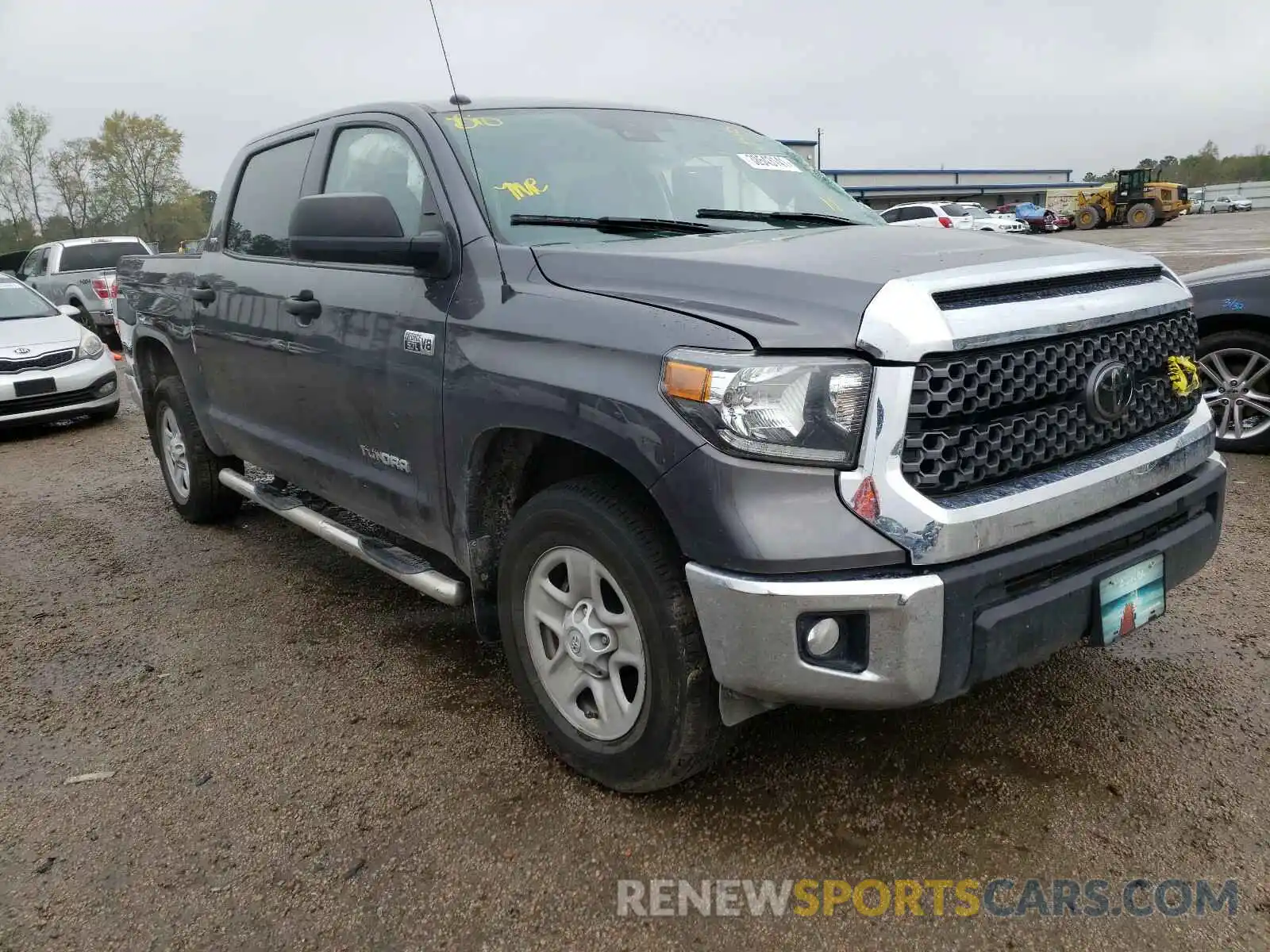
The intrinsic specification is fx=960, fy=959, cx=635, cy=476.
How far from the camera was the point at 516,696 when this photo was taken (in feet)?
10.6

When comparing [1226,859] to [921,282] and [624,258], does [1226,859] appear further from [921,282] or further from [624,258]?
[624,258]

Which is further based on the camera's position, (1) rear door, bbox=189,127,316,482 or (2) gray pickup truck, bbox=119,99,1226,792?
(1) rear door, bbox=189,127,316,482

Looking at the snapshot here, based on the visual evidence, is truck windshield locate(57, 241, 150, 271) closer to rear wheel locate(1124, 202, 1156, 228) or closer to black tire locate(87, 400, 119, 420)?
black tire locate(87, 400, 119, 420)

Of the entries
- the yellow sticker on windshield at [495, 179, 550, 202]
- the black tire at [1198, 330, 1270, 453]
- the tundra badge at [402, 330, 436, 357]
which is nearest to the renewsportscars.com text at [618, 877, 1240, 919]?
the tundra badge at [402, 330, 436, 357]

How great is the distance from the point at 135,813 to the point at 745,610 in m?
1.85

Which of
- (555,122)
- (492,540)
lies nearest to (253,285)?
(555,122)

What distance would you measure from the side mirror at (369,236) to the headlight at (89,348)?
7.44 metres

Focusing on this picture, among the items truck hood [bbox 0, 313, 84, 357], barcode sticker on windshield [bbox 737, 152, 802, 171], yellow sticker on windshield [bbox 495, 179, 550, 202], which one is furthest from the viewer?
truck hood [bbox 0, 313, 84, 357]

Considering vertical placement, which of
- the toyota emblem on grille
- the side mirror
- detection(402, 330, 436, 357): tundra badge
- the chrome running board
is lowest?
the chrome running board

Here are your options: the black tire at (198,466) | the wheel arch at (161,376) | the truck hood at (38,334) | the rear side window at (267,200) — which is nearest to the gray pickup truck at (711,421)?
the rear side window at (267,200)

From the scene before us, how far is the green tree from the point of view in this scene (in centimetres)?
5450

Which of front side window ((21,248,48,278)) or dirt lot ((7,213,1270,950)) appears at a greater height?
front side window ((21,248,48,278))

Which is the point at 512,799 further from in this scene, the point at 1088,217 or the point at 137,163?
the point at 137,163

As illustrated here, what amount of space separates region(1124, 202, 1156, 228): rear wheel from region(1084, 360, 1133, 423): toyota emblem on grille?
4544cm
